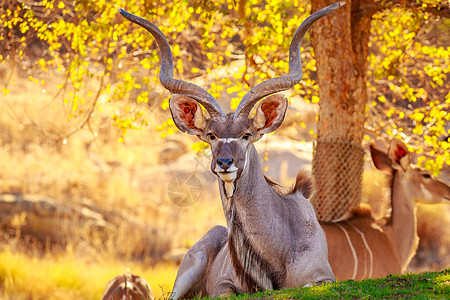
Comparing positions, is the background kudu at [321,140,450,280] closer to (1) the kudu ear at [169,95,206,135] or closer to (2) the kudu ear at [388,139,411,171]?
(2) the kudu ear at [388,139,411,171]

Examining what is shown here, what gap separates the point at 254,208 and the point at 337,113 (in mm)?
2730

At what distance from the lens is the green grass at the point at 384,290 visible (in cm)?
362

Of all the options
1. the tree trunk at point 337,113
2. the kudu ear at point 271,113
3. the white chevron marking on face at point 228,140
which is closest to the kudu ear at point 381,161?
the tree trunk at point 337,113

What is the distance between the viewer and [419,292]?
3.69 metres

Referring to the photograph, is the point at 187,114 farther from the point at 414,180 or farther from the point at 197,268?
the point at 414,180

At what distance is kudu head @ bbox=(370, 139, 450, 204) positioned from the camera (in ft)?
21.7

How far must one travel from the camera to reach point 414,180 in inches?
261

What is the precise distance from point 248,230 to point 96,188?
12490 millimetres

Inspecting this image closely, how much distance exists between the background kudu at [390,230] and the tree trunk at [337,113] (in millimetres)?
289

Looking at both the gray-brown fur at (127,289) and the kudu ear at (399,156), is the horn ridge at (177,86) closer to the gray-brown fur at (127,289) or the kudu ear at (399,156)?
the gray-brown fur at (127,289)

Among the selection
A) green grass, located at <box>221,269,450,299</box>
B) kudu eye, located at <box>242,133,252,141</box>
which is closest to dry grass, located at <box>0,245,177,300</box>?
kudu eye, located at <box>242,133,252,141</box>

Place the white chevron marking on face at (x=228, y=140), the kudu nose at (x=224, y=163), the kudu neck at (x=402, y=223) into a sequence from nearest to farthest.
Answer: the kudu nose at (x=224, y=163), the white chevron marking on face at (x=228, y=140), the kudu neck at (x=402, y=223)

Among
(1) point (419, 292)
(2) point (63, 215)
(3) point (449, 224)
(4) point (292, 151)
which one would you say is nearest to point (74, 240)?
(2) point (63, 215)

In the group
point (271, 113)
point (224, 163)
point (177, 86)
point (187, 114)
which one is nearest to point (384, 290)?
point (224, 163)
